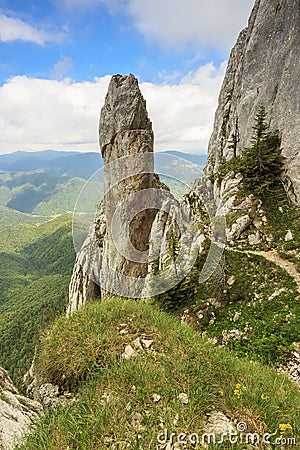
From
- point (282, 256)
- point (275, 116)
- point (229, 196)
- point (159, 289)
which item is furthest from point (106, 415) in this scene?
point (275, 116)

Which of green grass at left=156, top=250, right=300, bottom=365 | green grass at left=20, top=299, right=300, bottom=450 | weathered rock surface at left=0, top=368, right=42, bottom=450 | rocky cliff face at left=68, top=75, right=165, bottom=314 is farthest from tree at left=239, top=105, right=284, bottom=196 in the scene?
weathered rock surface at left=0, top=368, right=42, bottom=450

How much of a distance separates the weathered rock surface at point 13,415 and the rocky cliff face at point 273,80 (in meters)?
22.5

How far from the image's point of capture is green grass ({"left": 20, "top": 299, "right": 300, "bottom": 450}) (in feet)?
10.9

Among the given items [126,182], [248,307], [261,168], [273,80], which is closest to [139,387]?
[248,307]

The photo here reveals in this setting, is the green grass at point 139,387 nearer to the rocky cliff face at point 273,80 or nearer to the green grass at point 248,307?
the green grass at point 248,307

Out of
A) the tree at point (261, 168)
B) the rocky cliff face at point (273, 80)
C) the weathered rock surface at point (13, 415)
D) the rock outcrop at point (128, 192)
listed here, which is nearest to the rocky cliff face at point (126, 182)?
Result: the rock outcrop at point (128, 192)

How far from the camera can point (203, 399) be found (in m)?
3.74

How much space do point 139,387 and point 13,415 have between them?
6.43 feet

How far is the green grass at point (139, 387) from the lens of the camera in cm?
333

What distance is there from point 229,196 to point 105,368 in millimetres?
22132

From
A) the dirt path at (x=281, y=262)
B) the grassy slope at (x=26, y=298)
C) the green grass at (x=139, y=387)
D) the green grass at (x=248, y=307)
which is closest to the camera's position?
the green grass at (x=139, y=387)

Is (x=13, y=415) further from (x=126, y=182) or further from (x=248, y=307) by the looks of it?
(x=126, y=182)

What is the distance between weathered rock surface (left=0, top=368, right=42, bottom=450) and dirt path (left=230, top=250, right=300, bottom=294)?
1447cm

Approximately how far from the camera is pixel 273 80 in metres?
28.0
